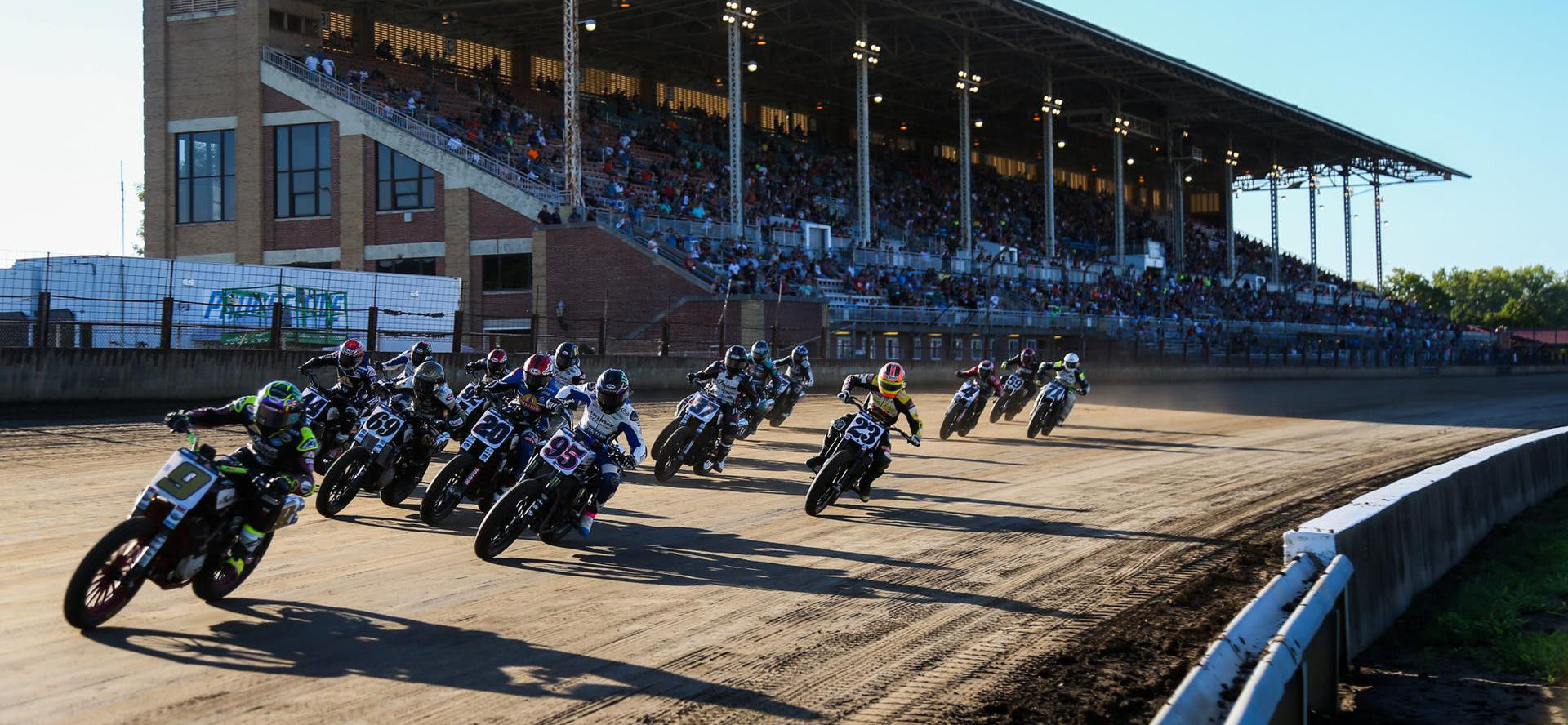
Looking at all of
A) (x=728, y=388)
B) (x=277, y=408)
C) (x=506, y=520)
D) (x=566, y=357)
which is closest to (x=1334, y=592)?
(x=506, y=520)

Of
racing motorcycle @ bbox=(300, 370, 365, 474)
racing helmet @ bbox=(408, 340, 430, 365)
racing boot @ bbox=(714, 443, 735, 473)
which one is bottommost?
racing boot @ bbox=(714, 443, 735, 473)

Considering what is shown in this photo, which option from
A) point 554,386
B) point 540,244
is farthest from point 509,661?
point 540,244

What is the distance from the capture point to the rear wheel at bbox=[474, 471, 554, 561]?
34.0 feet

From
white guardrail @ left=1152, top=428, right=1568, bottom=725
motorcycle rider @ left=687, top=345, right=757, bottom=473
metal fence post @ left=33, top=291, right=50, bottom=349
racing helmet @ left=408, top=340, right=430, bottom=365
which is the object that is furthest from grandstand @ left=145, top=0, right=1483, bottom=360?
white guardrail @ left=1152, top=428, right=1568, bottom=725

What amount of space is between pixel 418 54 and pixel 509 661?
171 feet

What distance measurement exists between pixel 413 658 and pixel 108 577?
1.92 m

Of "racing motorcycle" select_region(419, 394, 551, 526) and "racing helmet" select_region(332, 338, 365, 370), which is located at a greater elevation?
"racing helmet" select_region(332, 338, 365, 370)

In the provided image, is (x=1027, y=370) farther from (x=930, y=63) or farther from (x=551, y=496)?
(x=930, y=63)

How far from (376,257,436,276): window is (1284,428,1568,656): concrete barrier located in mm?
38936

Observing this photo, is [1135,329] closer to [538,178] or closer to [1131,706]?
[538,178]

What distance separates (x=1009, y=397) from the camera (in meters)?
25.9

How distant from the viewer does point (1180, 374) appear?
51469 mm

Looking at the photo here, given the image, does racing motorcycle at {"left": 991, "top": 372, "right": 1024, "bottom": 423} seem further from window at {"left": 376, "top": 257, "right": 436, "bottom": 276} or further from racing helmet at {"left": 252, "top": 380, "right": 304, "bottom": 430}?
window at {"left": 376, "top": 257, "right": 436, "bottom": 276}

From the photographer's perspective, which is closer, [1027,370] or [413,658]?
[413,658]
